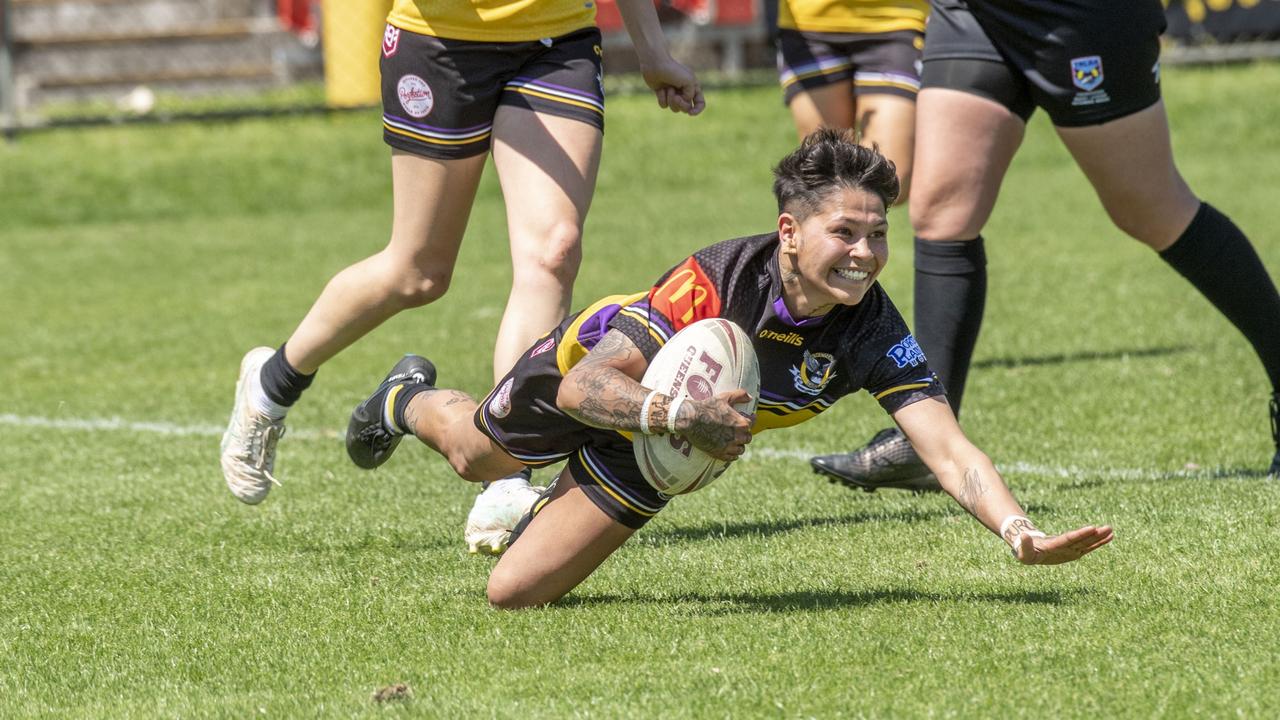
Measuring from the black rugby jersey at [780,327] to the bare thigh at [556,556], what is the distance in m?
0.43

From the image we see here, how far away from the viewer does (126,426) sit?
6.39 m

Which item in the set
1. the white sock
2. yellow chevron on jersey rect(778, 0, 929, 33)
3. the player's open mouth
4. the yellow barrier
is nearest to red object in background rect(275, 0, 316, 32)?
the yellow barrier

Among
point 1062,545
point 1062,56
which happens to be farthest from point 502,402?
point 1062,56

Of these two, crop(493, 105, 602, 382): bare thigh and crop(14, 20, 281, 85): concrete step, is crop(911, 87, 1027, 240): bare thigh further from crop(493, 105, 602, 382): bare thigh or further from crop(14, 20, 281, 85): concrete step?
crop(14, 20, 281, 85): concrete step

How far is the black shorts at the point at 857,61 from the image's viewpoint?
6371mm

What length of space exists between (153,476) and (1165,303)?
16.5 ft

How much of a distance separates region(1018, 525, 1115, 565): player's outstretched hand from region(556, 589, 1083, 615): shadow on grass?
0.34 metres

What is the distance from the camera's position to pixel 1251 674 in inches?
122

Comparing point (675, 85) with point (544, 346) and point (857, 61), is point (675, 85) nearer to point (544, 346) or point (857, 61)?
point (544, 346)

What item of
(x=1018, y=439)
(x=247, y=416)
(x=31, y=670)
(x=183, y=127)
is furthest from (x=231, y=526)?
(x=183, y=127)

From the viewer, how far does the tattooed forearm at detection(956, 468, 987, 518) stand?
3.55m

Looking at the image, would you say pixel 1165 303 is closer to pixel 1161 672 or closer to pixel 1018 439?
pixel 1018 439

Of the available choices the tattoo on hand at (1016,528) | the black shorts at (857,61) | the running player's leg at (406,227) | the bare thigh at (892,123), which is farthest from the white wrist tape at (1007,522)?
the black shorts at (857,61)

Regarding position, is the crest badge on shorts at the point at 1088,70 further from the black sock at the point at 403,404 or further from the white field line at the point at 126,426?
the white field line at the point at 126,426
